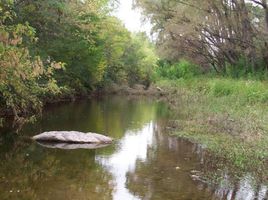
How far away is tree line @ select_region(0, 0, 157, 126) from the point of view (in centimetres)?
1152

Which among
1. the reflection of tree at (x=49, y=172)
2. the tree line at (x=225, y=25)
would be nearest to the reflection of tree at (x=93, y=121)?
the reflection of tree at (x=49, y=172)

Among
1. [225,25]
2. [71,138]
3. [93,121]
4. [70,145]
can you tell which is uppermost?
[225,25]

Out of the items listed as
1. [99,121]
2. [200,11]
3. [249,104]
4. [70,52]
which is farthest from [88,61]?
[249,104]

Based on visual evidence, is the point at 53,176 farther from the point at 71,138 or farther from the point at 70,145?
the point at 71,138

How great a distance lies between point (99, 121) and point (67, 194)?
12359 mm

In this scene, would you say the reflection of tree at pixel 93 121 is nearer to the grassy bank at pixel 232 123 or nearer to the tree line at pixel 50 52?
the tree line at pixel 50 52

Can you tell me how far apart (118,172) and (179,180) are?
5.56ft

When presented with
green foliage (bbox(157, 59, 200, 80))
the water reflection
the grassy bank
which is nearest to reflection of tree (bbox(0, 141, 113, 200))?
the water reflection

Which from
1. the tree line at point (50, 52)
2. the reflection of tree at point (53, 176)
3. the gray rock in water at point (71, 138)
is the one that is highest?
the tree line at point (50, 52)

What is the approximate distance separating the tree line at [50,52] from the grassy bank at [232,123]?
5.35 m

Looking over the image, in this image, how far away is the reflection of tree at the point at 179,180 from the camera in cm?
947

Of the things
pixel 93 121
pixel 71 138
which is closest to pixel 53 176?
pixel 71 138

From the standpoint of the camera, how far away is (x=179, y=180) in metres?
10.6

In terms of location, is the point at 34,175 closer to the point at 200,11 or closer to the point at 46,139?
the point at 46,139
